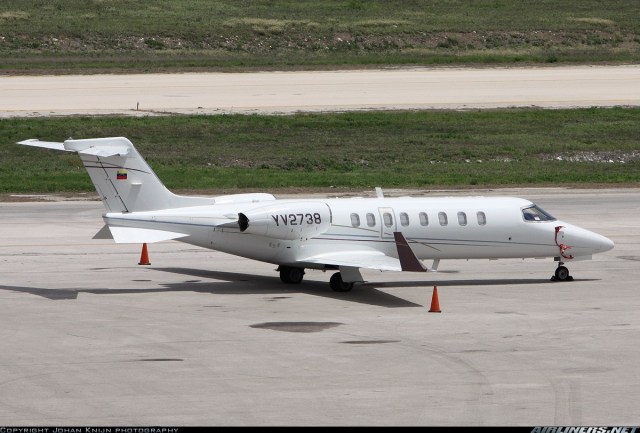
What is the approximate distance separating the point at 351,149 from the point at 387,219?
91.0ft

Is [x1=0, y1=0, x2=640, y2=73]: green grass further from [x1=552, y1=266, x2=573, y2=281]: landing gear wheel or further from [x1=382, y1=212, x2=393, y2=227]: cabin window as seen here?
[x1=552, y1=266, x2=573, y2=281]: landing gear wheel

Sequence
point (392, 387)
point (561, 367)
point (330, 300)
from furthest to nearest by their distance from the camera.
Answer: point (330, 300)
point (561, 367)
point (392, 387)

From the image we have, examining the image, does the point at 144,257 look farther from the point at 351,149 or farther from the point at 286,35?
the point at 286,35

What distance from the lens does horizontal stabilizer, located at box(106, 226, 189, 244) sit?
28.5 meters

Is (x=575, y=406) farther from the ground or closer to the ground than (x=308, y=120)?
closer to the ground

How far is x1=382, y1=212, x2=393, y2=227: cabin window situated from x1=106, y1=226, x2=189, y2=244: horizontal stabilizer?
16.9ft

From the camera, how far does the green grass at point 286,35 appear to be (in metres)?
92.6

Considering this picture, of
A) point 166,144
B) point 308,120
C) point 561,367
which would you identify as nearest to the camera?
point 561,367

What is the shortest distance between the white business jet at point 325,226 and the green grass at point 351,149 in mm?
18617

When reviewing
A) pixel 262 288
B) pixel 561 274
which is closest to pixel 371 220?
pixel 262 288

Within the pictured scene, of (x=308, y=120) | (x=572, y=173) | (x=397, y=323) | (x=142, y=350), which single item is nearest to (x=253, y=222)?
(x=397, y=323)

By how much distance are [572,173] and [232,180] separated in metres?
15.1

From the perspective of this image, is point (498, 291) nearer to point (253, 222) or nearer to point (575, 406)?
point (253, 222)

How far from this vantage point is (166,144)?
58.1m
